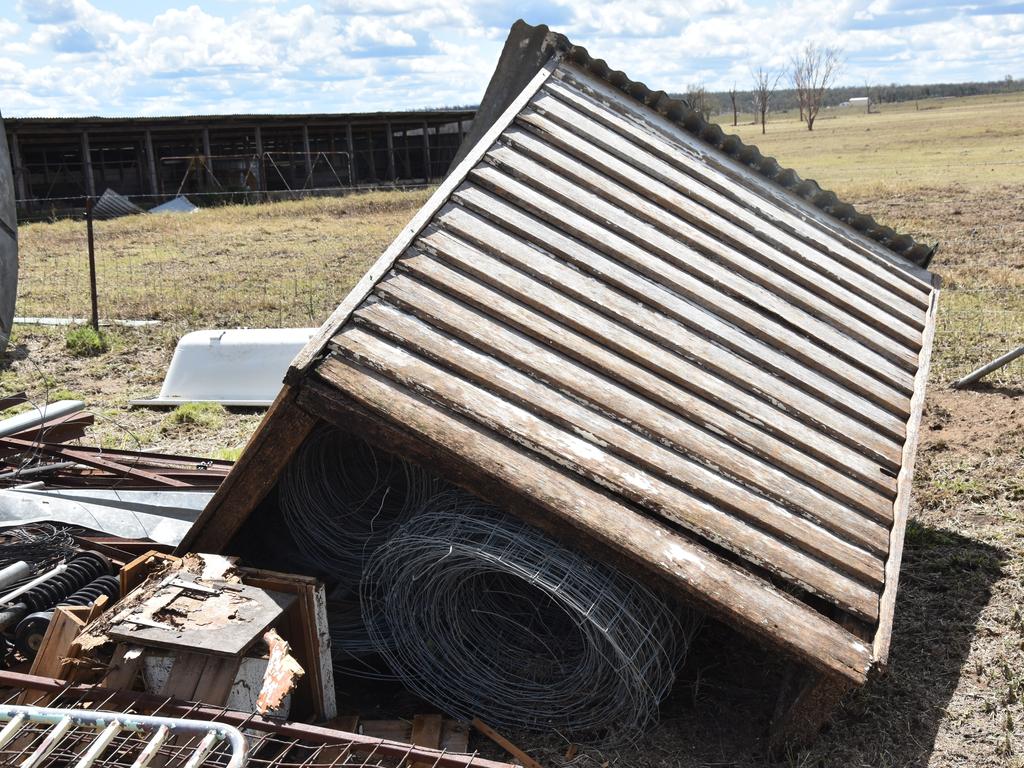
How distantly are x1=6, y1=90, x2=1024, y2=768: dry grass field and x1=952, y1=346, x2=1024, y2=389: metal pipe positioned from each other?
0.12 meters

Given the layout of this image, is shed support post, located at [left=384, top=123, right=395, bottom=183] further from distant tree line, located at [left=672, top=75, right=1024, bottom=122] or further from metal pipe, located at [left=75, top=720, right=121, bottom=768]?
distant tree line, located at [left=672, top=75, right=1024, bottom=122]

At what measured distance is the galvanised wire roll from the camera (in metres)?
5.21

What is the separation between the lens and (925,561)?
6.21 m

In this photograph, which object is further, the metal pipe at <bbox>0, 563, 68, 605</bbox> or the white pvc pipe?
the white pvc pipe

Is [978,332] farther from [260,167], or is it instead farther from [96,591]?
[260,167]

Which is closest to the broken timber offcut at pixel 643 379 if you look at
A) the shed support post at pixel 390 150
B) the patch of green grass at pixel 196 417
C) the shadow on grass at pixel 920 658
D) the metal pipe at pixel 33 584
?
the shadow on grass at pixel 920 658

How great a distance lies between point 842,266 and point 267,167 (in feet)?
115

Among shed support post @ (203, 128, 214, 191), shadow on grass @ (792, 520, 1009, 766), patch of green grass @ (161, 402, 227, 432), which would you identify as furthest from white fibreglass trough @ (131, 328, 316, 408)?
shed support post @ (203, 128, 214, 191)

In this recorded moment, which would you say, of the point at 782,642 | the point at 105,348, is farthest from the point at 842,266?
the point at 105,348

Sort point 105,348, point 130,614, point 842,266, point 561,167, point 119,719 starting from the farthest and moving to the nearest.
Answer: point 105,348, point 842,266, point 561,167, point 130,614, point 119,719

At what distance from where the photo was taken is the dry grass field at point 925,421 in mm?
4598

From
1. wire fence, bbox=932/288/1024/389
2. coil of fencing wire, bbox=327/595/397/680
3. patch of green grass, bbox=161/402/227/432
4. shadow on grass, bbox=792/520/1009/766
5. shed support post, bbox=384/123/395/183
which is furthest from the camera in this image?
shed support post, bbox=384/123/395/183

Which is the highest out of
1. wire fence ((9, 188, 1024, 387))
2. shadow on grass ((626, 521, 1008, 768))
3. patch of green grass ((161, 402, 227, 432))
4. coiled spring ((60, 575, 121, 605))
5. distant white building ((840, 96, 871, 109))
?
distant white building ((840, 96, 871, 109))

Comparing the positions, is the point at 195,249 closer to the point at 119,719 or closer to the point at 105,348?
the point at 105,348
